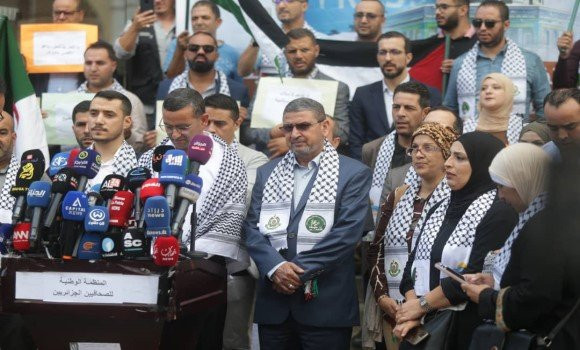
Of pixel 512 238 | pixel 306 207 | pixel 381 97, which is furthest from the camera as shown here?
pixel 381 97

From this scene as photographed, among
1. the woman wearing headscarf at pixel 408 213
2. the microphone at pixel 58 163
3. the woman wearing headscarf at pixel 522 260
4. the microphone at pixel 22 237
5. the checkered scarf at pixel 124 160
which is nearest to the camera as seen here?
the woman wearing headscarf at pixel 522 260

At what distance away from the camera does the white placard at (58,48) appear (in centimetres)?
1119

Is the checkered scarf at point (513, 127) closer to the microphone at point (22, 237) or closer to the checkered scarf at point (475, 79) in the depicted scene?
the checkered scarf at point (475, 79)

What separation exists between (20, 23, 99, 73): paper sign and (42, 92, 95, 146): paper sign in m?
0.62

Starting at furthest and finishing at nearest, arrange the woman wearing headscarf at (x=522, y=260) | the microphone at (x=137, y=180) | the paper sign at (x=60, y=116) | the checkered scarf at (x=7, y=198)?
the paper sign at (x=60, y=116) → the checkered scarf at (x=7, y=198) → the microphone at (x=137, y=180) → the woman wearing headscarf at (x=522, y=260)

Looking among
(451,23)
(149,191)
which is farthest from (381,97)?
(149,191)

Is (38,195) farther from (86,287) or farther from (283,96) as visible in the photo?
(283,96)

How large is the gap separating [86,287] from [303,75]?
4.40 meters

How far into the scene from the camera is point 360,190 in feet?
26.8

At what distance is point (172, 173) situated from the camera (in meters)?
6.68

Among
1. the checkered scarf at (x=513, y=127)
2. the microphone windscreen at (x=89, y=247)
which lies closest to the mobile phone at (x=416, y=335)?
the microphone windscreen at (x=89, y=247)

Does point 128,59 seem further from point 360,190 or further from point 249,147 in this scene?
point 360,190

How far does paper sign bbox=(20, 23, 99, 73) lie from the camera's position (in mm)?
11180

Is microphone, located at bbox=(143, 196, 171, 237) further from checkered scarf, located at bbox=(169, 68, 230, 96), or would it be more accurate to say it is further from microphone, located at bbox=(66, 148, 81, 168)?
checkered scarf, located at bbox=(169, 68, 230, 96)
